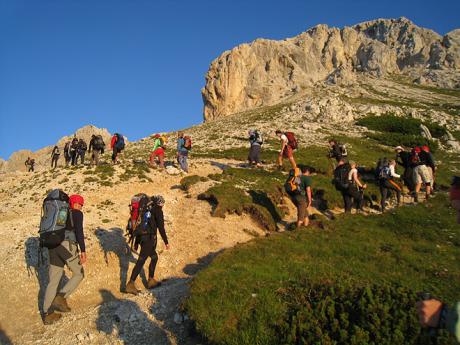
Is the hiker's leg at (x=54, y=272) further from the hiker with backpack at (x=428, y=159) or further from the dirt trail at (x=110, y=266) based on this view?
the hiker with backpack at (x=428, y=159)

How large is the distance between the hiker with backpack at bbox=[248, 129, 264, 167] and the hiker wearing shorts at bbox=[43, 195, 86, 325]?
1577 centimetres

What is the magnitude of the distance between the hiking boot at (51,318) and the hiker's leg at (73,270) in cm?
76

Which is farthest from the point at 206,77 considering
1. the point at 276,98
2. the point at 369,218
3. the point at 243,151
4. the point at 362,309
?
the point at 362,309

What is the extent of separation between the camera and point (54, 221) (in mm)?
10414

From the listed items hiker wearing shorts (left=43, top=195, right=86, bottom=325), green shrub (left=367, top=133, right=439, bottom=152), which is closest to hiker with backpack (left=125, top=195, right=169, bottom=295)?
hiker wearing shorts (left=43, top=195, right=86, bottom=325)

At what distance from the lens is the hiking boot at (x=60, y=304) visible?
10406 millimetres

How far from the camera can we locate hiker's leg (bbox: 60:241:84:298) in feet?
35.1

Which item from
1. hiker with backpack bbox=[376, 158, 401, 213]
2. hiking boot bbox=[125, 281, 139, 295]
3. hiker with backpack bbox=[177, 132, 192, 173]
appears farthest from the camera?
hiker with backpack bbox=[177, 132, 192, 173]

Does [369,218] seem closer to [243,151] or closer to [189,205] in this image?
[189,205]

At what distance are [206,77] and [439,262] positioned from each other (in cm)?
12422

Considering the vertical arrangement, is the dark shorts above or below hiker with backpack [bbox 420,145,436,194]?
below

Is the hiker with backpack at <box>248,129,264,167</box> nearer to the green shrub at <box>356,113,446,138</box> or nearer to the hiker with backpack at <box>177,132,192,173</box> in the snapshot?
the hiker with backpack at <box>177,132,192,173</box>

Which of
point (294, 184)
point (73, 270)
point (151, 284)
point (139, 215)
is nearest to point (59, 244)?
point (73, 270)

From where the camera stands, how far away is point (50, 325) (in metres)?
9.70
